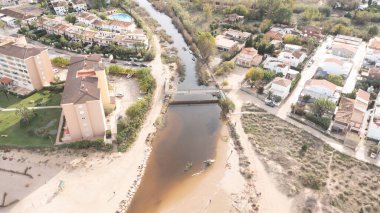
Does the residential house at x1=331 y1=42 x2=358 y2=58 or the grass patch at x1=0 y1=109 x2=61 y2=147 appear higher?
the residential house at x1=331 y1=42 x2=358 y2=58

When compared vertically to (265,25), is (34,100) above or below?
below

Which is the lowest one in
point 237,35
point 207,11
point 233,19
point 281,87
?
point 281,87

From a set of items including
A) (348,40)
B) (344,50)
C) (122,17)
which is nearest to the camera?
(344,50)

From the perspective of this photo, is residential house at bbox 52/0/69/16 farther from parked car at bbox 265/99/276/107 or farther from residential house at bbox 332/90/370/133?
residential house at bbox 332/90/370/133

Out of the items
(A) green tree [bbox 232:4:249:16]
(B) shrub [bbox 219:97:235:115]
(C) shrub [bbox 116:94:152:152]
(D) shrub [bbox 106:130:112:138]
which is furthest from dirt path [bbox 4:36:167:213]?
(A) green tree [bbox 232:4:249:16]

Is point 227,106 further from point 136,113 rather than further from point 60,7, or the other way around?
point 60,7

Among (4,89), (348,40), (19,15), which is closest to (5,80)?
(4,89)

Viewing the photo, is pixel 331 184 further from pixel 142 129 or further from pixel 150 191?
pixel 142 129
